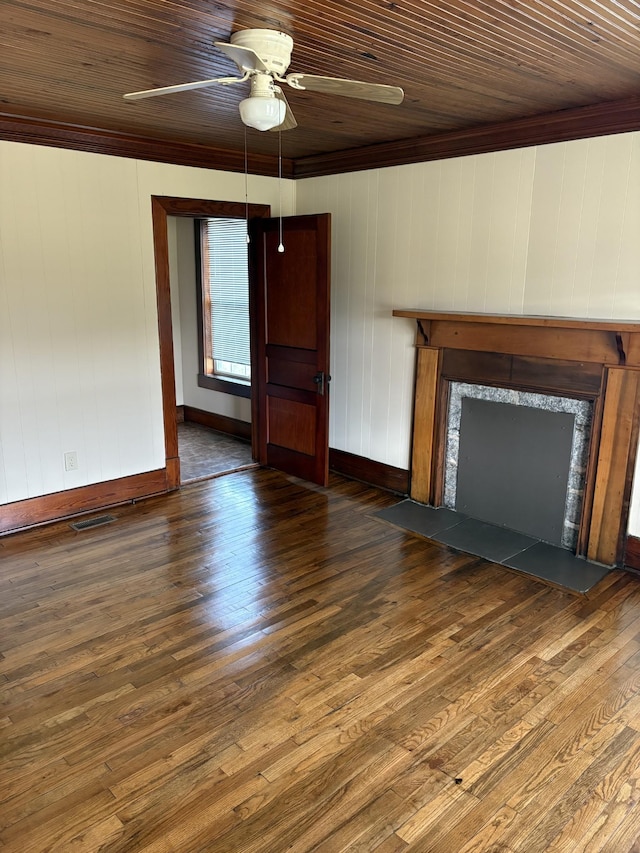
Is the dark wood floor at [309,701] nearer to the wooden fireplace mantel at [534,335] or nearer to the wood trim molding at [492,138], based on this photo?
the wooden fireplace mantel at [534,335]

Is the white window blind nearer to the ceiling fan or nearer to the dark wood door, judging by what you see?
the dark wood door

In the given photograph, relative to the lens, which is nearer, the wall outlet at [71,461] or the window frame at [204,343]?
the wall outlet at [71,461]

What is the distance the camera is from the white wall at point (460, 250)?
3459mm

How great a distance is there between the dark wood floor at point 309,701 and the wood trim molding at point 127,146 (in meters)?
2.57

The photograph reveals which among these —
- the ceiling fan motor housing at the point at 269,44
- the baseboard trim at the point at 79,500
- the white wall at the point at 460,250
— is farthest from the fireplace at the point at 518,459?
the ceiling fan motor housing at the point at 269,44

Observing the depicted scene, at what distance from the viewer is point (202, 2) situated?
2.08 meters

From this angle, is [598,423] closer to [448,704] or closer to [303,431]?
[448,704]

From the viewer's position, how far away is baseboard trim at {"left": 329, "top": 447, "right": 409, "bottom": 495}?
480 centimetres

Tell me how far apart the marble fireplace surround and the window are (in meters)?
2.35

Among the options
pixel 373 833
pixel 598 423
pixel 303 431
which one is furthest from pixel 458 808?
pixel 303 431

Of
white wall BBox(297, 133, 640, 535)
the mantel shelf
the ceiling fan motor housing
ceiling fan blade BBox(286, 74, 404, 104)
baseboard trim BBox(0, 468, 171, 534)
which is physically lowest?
baseboard trim BBox(0, 468, 171, 534)

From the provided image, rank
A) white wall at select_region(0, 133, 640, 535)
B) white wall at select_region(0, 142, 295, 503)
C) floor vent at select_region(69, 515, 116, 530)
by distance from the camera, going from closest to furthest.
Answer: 1. white wall at select_region(0, 133, 640, 535)
2. white wall at select_region(0, 142, 295, 503)
3. floor vent at select_region(69, 515, 116, 530)

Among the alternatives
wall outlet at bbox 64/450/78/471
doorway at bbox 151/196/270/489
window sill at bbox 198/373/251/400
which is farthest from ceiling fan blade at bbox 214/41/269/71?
window sill at bbox 198/373/251/400

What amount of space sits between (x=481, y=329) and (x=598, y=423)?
0.95 meters
